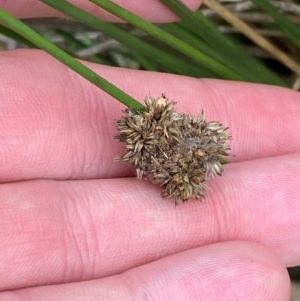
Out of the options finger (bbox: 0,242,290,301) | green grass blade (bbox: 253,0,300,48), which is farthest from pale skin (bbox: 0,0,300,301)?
green grass blade (bbox: 253,0,300,48)

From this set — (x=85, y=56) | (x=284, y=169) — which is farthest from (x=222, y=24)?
(x=284, y=169)

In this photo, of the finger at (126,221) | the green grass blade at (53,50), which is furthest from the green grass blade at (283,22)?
the green grass blade at (53,50)

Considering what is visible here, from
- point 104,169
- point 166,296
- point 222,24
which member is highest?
point 222,24

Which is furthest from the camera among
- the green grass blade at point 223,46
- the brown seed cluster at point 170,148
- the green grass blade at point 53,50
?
the green grass blade at point 223,46

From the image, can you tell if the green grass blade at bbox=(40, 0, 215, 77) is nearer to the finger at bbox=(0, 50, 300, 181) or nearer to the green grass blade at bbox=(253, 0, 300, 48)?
the finger at bbox=(0, 50, 300, 181)

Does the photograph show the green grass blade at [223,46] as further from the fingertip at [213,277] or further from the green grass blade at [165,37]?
the fingertip at [213,277]

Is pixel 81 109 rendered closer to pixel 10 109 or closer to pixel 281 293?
pixel 10 109
